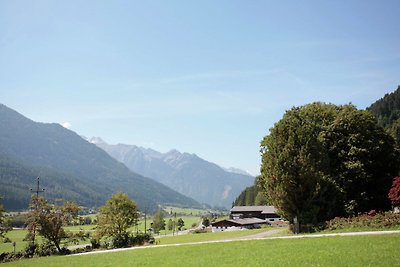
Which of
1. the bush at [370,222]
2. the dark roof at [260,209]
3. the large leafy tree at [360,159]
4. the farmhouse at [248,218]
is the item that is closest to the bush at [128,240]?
the bush at [370,222]

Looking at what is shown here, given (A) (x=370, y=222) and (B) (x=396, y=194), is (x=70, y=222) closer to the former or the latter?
(A) (x=370, y=222)

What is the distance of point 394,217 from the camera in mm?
34969

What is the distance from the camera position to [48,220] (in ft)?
182

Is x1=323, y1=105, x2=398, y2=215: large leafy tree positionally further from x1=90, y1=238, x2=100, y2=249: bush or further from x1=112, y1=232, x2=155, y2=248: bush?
x1=90, y1=238, x2=100, y2=249: bush

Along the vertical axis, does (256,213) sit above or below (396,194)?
below

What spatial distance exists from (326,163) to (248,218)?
9389cm

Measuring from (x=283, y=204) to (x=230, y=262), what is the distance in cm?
2291

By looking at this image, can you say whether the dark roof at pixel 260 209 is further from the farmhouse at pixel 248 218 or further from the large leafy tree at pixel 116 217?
the large leafy tree at pixel 116 217

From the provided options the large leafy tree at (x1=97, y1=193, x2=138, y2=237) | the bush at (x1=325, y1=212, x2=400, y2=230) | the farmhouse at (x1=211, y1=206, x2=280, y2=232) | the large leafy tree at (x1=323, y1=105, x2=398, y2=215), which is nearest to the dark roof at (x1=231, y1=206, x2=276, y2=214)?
the farmhouse at (x1=211, y1=206, x2=280, y2=232)

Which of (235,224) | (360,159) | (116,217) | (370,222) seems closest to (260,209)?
(235,224)

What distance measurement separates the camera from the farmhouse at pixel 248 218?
4769 inches

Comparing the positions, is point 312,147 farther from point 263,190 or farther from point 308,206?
point 263,190

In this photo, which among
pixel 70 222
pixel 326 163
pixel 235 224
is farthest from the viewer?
pixel 235 224

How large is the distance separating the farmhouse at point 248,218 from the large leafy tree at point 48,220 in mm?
69867
